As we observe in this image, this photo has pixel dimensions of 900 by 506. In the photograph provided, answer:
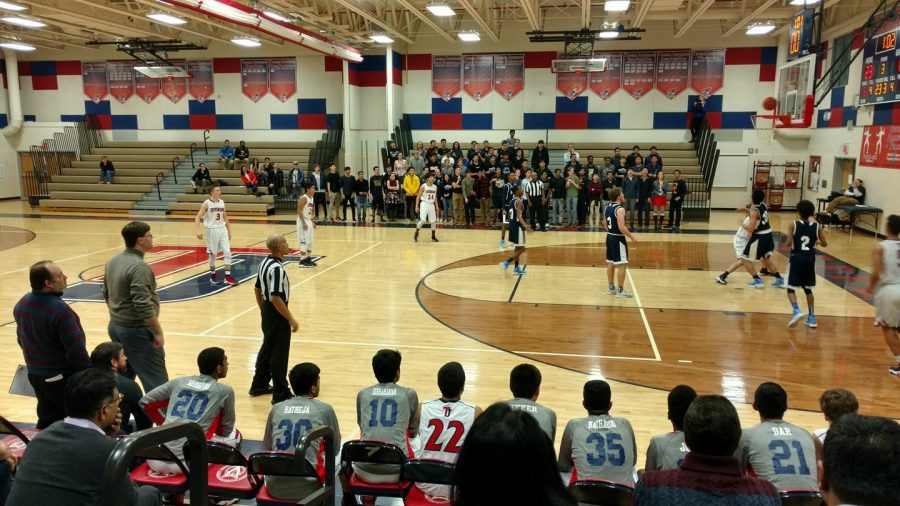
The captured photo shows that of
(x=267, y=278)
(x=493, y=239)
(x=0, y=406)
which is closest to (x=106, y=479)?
(x=267, y=278)

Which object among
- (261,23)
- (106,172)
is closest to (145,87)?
(106,172)

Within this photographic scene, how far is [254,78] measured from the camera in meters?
Answer: 25.9

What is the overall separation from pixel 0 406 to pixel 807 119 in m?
16.4

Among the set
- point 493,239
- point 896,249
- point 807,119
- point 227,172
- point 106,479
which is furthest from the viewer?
point 227,172

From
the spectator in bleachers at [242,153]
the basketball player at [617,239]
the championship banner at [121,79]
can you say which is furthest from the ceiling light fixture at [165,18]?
the basketball player at [617,239]

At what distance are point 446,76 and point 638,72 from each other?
23.8 feet

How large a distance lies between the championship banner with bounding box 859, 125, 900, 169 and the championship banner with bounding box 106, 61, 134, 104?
26.8m

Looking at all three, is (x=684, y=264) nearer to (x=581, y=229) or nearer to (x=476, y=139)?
(x=581, y=229)

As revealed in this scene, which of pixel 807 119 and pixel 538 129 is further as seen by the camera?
pixel 538 129

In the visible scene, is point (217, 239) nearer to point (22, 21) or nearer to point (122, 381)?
point (122, 381)

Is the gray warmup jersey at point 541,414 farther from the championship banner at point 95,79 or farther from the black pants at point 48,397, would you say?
the championship banner at point 95,79

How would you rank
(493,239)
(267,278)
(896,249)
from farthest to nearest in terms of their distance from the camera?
(493,239) < (896,249) < (267,278)

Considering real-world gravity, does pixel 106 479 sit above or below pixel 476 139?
below

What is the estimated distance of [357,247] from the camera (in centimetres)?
1547
